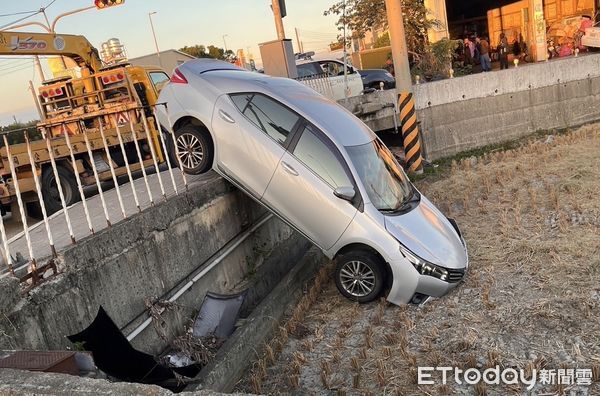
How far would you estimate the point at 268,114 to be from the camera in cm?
605

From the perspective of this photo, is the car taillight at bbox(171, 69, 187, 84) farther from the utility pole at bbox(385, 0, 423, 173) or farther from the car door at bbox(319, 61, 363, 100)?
the car door at bbox(319, 61, 363, 100)

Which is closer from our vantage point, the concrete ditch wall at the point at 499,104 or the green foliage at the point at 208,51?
the concrete ditch wall at the point at 499,104

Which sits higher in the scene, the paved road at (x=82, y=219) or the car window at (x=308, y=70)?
the car window at (x=308, y=70)

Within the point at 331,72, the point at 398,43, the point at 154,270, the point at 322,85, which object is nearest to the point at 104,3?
the point at 322,85

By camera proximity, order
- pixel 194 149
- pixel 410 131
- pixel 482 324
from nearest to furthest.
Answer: pixel 482 324 → pixel 194 149 → pixel 410 131

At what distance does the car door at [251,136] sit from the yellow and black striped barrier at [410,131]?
6190mm

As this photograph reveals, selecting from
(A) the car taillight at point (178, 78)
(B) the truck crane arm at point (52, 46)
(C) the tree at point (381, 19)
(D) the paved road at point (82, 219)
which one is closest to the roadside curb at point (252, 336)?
(D) the paved road at point (82, 219)

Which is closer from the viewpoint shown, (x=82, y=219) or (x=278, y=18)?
(x=82, y=219)

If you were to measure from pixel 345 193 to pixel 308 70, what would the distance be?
10912 mm

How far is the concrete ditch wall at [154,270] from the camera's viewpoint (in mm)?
3674

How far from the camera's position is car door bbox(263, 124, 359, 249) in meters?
5.68

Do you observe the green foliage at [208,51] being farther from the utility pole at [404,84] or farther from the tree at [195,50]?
the utility pole at [404,84]

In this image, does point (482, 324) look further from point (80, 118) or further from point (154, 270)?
point (80, 118)

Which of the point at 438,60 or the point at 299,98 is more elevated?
the point at 438,60
